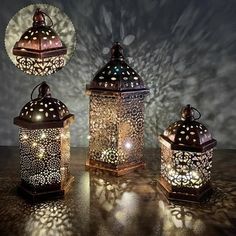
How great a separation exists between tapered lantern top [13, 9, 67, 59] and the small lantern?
13.5 inches

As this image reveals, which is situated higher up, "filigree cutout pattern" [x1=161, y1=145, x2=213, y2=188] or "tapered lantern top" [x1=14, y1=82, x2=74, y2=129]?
"tapered lantern top" [x1=14, y1=82, x2=74, y2=129]

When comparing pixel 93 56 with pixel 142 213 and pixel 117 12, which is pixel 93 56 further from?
pixel 142 213

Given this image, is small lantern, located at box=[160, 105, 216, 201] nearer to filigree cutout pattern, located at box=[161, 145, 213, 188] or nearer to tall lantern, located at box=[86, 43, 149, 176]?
filigree cutout pattern, located at box=[161, 145, 213, 188]

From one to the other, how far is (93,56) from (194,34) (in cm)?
31

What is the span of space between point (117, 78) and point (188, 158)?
0.91 feet

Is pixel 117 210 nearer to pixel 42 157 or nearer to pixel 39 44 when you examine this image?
pixel 42 157

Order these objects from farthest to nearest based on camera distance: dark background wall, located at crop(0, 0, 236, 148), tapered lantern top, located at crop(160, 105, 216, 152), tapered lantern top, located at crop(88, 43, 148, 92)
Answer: dark background wall, located at crop(0, 0, 236, 148)
tapered lantern top, located at crop(88, 43, 148, 92)
tapered lantern top, located at crop(160, 105, 216, 152)

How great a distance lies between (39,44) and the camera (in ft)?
3.96

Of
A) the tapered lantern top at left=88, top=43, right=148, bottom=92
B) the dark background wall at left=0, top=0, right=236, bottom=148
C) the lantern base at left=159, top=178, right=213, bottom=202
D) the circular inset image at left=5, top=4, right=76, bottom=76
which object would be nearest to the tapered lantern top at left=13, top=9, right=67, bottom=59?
the circular inset image at left=5, top=4, right=76, bottom=76

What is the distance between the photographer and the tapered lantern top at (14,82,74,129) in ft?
3.80

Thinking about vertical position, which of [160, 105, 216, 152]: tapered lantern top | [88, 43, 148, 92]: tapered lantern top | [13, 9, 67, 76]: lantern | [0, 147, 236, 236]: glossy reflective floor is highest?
[13, 9, 67, 76]: lantern

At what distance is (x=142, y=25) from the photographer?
150 cm

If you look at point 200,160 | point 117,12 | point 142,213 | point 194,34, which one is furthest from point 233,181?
point 117,12

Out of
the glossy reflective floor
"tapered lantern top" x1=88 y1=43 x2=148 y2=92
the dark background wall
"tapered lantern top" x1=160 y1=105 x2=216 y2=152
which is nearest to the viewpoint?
the glossy reflective floor
